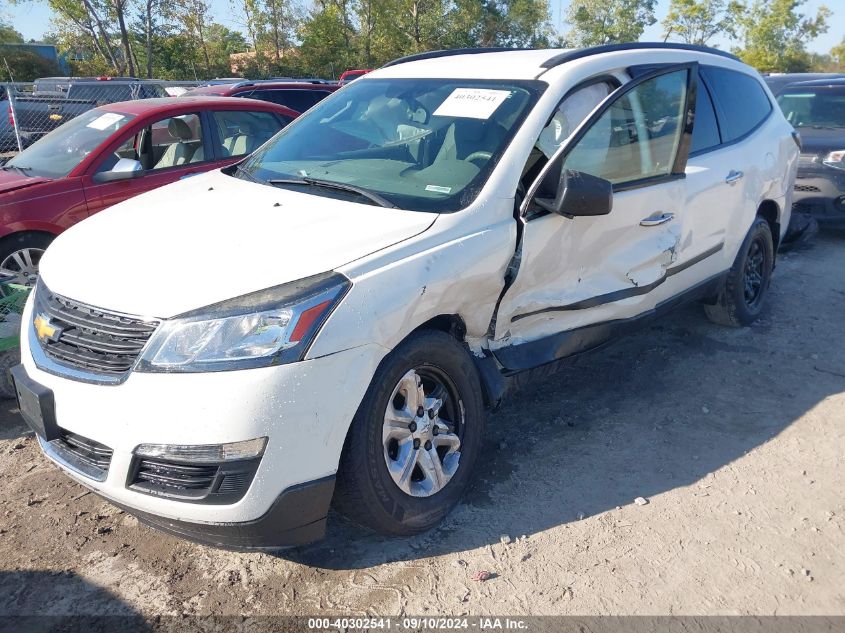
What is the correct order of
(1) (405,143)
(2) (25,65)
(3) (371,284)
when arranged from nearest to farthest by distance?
(3) (371,284)
(1) (405,143)
(2) (25,65)

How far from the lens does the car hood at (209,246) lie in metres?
2.54

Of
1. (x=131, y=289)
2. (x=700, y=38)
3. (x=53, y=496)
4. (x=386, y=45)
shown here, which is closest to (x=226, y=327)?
(x=131, y=289)

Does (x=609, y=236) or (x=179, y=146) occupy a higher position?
(x=179, y=146)

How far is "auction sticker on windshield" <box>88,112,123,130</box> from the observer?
20.1ft

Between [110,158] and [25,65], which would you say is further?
[25,65]

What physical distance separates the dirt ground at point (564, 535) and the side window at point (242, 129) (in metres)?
3.27

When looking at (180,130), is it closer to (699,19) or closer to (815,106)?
(815,106)

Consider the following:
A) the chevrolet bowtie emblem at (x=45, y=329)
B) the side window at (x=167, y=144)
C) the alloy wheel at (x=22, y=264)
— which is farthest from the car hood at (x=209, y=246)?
the side window at (x=167, y=144)

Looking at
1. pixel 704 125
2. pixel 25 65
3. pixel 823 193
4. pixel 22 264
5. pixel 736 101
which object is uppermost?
pixel 25 65

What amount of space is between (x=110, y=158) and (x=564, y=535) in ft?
15.8

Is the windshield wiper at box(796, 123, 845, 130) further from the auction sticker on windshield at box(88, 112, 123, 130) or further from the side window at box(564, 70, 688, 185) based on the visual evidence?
the auction sticker on windshield at box(88, 112, 123, 130)

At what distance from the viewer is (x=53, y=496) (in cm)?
334

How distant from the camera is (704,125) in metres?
4.50

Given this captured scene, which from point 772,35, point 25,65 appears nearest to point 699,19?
point 772,35
